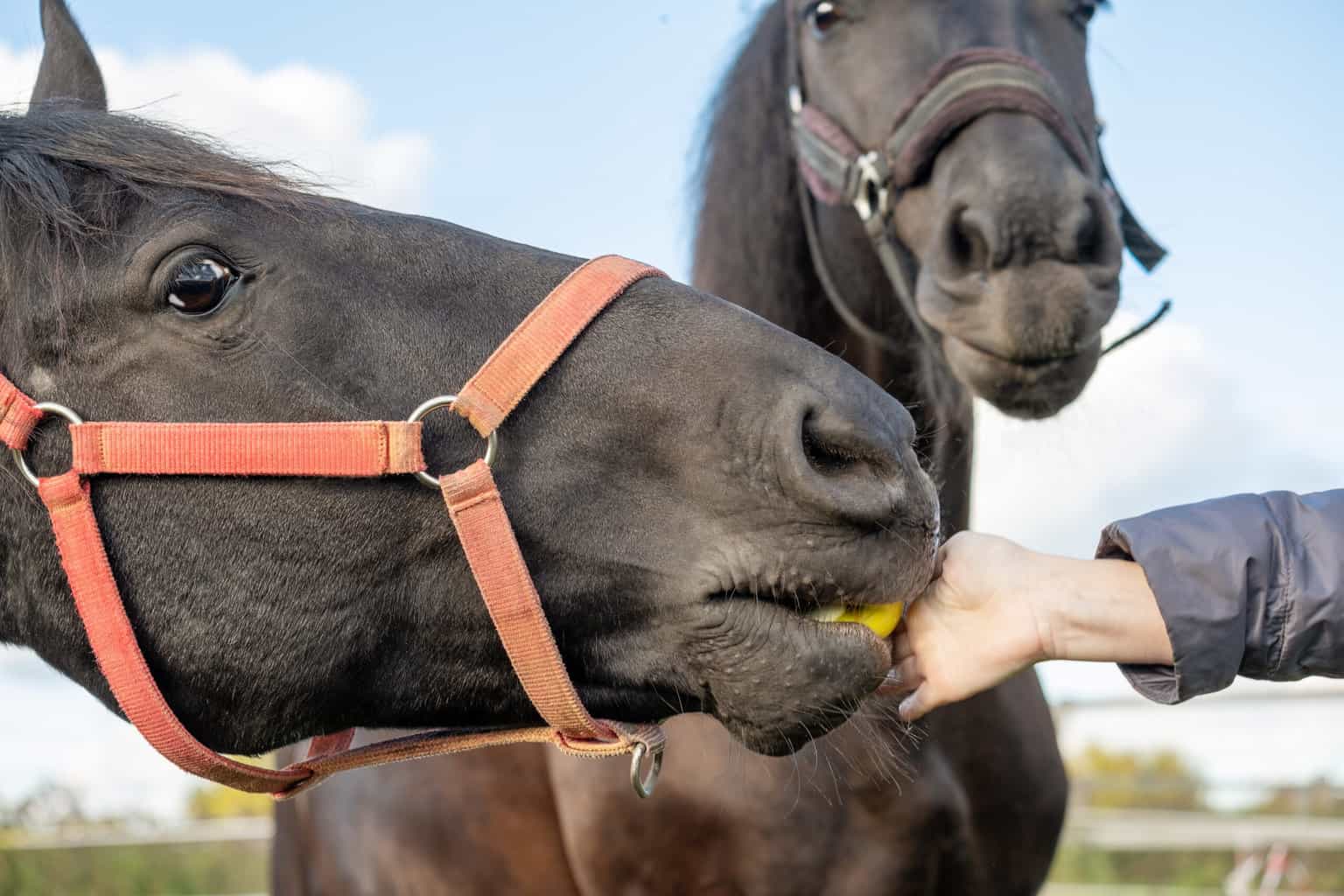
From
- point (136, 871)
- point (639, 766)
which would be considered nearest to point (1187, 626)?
point (639, 766)

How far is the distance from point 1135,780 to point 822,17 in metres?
7.69

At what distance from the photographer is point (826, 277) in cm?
319

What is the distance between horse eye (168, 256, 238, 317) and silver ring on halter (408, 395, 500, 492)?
0.34 metres

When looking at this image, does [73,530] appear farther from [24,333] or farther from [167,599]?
[24,333]

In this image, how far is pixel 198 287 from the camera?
5.95ft

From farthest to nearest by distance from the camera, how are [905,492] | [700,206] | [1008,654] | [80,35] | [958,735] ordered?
[700,206] < [958,735] < [80,35] < [1008,654] < [905,492]

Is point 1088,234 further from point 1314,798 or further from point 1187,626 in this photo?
point 1314,798

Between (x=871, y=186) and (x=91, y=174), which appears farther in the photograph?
(x=871, y=186)

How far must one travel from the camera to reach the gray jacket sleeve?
176cm

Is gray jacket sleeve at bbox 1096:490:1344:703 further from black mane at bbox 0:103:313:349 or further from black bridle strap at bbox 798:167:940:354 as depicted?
black mane at bbox 0:103:313:349

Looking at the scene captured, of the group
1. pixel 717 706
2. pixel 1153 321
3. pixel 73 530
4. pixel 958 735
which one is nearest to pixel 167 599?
pixel 73 530

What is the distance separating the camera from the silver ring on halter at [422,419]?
1.77m

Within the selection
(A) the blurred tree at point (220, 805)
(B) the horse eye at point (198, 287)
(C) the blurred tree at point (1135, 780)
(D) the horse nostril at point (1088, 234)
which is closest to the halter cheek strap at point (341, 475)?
(B) the horse eye at point (198, 287)

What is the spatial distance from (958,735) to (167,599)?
187 cm
